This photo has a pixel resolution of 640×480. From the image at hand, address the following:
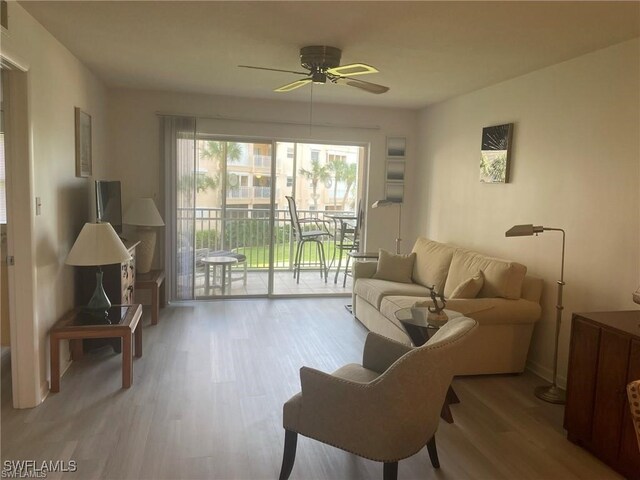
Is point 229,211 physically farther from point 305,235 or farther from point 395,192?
point 395,192

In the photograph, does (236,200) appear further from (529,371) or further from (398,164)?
(529,371)

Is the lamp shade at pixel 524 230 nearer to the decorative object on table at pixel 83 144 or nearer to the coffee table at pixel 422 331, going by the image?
the coffee table at pixel 422 331

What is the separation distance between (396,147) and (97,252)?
3.90m

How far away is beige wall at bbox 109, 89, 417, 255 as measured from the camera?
520 cm

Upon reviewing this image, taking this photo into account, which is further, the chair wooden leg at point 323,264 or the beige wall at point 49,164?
the chair wooden leg at point 323,264

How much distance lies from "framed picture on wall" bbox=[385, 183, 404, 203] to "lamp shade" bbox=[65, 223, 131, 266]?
11.8 feet

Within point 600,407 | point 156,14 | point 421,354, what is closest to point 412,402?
point 421,354

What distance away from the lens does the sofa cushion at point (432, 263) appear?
4430 mm

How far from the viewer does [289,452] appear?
86.4 inches

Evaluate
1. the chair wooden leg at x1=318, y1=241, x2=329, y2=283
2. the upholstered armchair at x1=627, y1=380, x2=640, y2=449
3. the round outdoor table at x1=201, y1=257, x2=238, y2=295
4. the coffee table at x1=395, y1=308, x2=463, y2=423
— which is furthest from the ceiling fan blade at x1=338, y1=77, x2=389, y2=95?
the chair wooden leg at x1=318, y1=241, x2=329, y2=283

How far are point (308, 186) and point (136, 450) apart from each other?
5.09m

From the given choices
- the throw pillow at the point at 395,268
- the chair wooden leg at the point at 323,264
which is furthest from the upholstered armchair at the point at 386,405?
the chair wooden leg at the point at 323,264

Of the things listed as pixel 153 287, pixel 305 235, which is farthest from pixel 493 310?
pixel 305 235

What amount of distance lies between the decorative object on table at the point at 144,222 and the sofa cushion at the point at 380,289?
2175 mm
